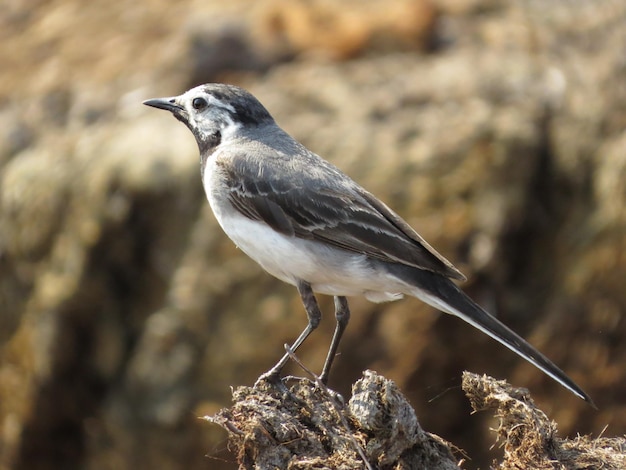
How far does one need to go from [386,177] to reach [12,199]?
5959 millimetres

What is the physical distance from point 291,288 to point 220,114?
20.1 feet

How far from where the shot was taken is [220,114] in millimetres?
9500

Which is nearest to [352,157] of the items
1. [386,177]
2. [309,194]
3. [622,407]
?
[386,177]

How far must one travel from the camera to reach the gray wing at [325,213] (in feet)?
27.7

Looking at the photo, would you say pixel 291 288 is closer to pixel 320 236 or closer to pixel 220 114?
pixel 220 114

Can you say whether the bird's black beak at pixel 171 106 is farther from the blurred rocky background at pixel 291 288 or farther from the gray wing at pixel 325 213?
the blurred rocky background at pixel 291 288

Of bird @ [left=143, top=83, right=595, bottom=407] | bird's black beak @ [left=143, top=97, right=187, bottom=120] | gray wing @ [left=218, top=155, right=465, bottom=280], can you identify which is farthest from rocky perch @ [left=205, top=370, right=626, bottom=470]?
bird's black beak @ [left=143, top=97, right=187, bottom=120]

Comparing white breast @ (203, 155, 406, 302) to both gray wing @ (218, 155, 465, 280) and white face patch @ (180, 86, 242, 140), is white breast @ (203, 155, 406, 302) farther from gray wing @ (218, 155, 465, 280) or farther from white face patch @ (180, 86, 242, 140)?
white face patch @ (180, 86, 242, 140)

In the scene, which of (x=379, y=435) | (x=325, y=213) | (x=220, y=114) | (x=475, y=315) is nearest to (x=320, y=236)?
(x=325, y=213)

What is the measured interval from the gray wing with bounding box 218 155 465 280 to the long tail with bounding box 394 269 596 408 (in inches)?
3.6

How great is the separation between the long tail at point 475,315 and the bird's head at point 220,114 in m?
2.16

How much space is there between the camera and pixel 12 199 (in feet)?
55.2

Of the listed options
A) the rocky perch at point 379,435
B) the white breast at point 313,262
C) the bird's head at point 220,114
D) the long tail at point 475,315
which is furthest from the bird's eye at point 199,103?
the rocky perch at point 379,435

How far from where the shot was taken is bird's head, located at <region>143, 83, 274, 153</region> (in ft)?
31.0
